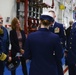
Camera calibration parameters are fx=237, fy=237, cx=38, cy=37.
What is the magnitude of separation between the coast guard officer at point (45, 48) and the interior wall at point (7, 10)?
207 inches

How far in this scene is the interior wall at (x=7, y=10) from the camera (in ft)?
28.2

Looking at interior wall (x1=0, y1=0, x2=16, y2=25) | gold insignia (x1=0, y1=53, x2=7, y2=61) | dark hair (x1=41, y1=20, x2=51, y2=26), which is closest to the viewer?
dark hair (x1=41, y1=20, x2=51, y2=26)

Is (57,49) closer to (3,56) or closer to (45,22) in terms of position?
(45,22)

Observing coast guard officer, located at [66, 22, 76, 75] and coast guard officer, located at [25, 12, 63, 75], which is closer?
coast guard officer, located at [25, 12, 63, 75]

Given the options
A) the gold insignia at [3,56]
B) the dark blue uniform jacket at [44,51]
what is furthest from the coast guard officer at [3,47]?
the dark blue uniform jacket at [44,51]

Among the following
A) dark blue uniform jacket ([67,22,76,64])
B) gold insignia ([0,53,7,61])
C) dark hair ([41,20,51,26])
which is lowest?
gold insignia ([0,53,7,61])

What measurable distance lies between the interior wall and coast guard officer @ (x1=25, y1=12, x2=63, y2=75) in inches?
207

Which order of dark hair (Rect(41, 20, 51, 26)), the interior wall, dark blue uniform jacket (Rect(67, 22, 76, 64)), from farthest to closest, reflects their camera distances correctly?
the interior wall
dark blue uniform jacket (Rect(67, 22, 76, 64))
dark hair (Rect(41, 20, 51, 26))

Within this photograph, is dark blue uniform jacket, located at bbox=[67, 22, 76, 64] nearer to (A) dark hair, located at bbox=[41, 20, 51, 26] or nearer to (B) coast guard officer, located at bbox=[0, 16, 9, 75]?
(A) dark hair, located at bbox=[41, 20, 51, 26]

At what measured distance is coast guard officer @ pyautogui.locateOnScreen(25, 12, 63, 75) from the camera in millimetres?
3439

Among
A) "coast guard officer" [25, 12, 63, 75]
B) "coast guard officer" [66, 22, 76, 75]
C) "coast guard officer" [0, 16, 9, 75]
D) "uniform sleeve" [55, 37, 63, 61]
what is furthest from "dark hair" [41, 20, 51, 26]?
"coast guard officer" [0, 16, 9, 75]

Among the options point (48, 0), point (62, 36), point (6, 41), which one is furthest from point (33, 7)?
point (6, 41)

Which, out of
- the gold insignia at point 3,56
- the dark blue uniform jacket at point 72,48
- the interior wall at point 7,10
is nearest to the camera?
the dark blue uniform jacket at point 72,48

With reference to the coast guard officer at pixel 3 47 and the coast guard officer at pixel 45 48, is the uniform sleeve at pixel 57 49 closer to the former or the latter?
the coast guard officer at pixel 45 48
